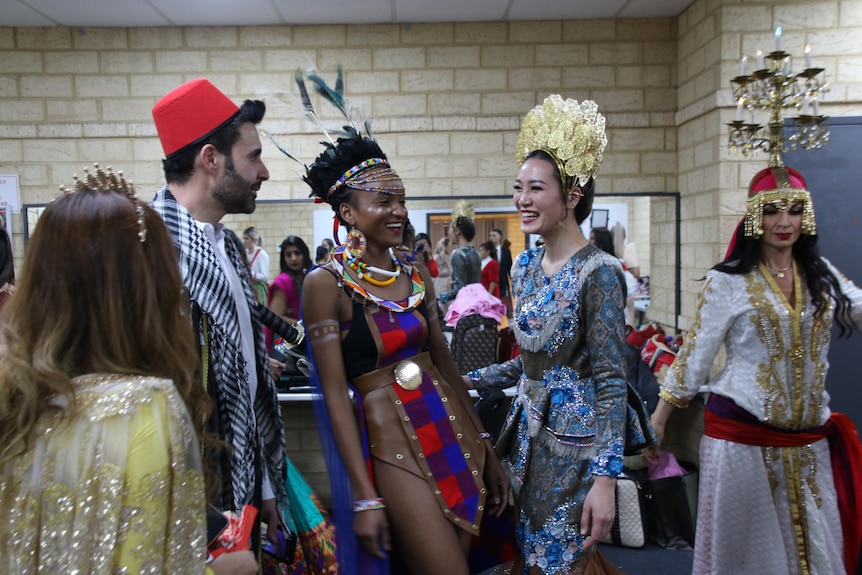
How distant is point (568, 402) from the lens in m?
1.83

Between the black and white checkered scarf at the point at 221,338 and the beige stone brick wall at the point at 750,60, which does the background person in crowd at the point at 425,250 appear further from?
the black and white checkered scarf at the point at 221,338

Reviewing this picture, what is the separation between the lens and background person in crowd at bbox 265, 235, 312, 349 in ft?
14.3

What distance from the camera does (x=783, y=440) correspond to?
2277 millimetres

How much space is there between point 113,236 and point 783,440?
2285 mm

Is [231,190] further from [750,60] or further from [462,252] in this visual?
[750,60]

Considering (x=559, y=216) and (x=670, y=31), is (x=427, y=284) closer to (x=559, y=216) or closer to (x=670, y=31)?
(x=559, y=216)

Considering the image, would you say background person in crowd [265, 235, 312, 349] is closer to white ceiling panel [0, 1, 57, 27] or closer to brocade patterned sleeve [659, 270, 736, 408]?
white ceiling panel [0, 1, 57, 27]

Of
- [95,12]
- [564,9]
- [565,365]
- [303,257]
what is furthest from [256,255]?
[565,365]

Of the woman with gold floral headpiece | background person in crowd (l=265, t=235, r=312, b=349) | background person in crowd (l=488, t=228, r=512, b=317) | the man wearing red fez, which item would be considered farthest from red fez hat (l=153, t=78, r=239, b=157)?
background person in crowd (l=488, t=228, r=512, b=317)

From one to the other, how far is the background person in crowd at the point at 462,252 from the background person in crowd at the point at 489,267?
70mm

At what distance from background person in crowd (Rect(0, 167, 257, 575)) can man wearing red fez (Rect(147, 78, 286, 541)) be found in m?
0.48

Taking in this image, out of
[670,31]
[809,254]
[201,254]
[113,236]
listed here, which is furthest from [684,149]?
[113,236]

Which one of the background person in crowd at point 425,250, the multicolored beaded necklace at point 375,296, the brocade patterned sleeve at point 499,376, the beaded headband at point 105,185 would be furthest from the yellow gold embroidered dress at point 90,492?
the background person in crowd at point 425,250

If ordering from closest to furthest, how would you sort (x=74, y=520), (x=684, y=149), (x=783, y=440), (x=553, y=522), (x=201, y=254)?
(x=74, y=520) < (x=201, y=254) < (x=553, y=522) < (x=783, y=440) < (x=684, y=149)
